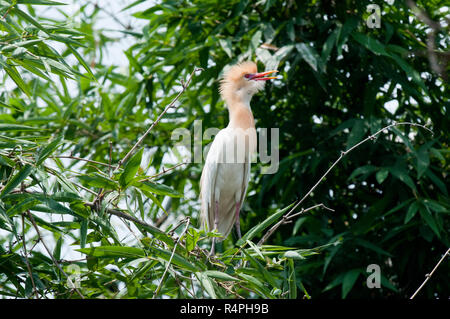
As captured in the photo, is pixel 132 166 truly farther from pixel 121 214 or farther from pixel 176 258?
pixel 176 258

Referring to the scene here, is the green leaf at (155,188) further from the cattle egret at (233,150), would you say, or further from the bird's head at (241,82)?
the bird's head at (241,82)

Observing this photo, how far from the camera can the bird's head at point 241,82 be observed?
289 centimetres

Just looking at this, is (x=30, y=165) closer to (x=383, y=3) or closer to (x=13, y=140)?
(x=13, y=140)

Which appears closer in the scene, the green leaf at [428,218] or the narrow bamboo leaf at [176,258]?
the narrow bamboo leaf at [176,258]

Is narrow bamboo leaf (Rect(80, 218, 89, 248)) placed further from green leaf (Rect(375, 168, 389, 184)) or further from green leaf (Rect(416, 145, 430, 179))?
green leaf (Rect(416, 145, 430, 179))

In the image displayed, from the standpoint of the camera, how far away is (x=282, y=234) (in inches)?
125

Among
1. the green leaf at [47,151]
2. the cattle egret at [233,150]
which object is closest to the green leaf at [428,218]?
the cattle egret at [233,150]

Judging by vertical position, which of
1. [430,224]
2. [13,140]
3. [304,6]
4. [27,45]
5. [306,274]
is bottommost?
[306,274]

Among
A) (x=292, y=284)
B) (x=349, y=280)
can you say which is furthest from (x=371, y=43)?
(x=292, y=284)
